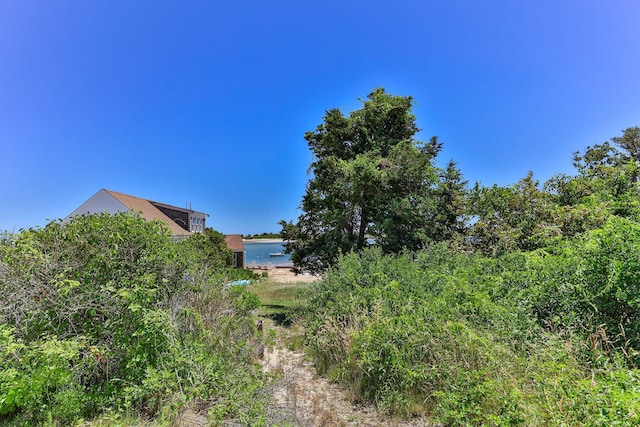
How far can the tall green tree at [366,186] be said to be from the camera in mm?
12180

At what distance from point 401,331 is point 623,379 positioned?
2.35m

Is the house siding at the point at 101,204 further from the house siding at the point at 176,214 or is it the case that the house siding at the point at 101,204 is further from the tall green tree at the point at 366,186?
the tall green tree at the point at 366,186

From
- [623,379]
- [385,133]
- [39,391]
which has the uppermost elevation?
[385,133]

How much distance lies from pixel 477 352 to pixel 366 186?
880cm

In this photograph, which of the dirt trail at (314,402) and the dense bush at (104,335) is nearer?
the dense bush at (104,335)

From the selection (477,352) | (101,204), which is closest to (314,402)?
(477,352)

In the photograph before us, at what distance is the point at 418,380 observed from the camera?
4117 millimetres

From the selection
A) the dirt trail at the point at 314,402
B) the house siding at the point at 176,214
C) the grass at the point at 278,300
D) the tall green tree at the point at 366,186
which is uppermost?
the house siding at the point at 176,214

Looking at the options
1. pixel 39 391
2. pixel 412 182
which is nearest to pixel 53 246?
pixel 39 391

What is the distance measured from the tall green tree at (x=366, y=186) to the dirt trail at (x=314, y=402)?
6.49m

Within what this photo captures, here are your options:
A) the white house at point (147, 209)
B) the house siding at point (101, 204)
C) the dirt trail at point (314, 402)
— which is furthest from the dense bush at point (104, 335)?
the house siding at point (101, 204)

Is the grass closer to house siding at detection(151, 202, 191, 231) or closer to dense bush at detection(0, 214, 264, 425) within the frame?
dense bush at detection(0, 214, 264, 425)

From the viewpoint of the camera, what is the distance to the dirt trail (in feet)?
12.9

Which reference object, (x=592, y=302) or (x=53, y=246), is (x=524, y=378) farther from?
(x=53, y=246)
